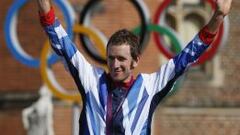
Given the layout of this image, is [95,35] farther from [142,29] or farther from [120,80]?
[120,80]

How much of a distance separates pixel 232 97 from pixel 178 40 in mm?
3831

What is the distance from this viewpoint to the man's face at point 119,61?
4426 millimetres

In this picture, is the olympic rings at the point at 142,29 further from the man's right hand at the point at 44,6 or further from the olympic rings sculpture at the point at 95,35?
the man's right hand at the point at 44,6

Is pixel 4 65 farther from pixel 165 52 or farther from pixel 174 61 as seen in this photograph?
pixel 174 61

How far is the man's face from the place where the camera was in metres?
4.43

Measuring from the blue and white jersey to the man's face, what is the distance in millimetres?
109

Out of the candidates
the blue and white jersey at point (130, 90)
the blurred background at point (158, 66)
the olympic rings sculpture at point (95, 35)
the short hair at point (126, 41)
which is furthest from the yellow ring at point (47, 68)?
the short hair at point (126, 41)

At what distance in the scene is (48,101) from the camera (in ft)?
52.1

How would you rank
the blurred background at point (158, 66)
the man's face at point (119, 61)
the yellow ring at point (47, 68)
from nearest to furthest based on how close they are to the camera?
the man's face at point (119, 61) < the yellow ring at point (47, 68) < the blurred background at point (158, 66)

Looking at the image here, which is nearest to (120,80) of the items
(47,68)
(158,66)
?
(47,68)

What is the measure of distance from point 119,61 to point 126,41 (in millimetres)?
106

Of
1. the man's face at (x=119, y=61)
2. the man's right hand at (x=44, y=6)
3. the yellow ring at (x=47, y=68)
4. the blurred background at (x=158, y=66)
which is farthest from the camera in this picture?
the blurred background at (x=158, y=66)

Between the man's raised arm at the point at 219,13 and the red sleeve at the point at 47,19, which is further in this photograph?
the red sleeve at the point at 47,19

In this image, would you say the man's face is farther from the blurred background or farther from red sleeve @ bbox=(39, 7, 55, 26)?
the blurred background
